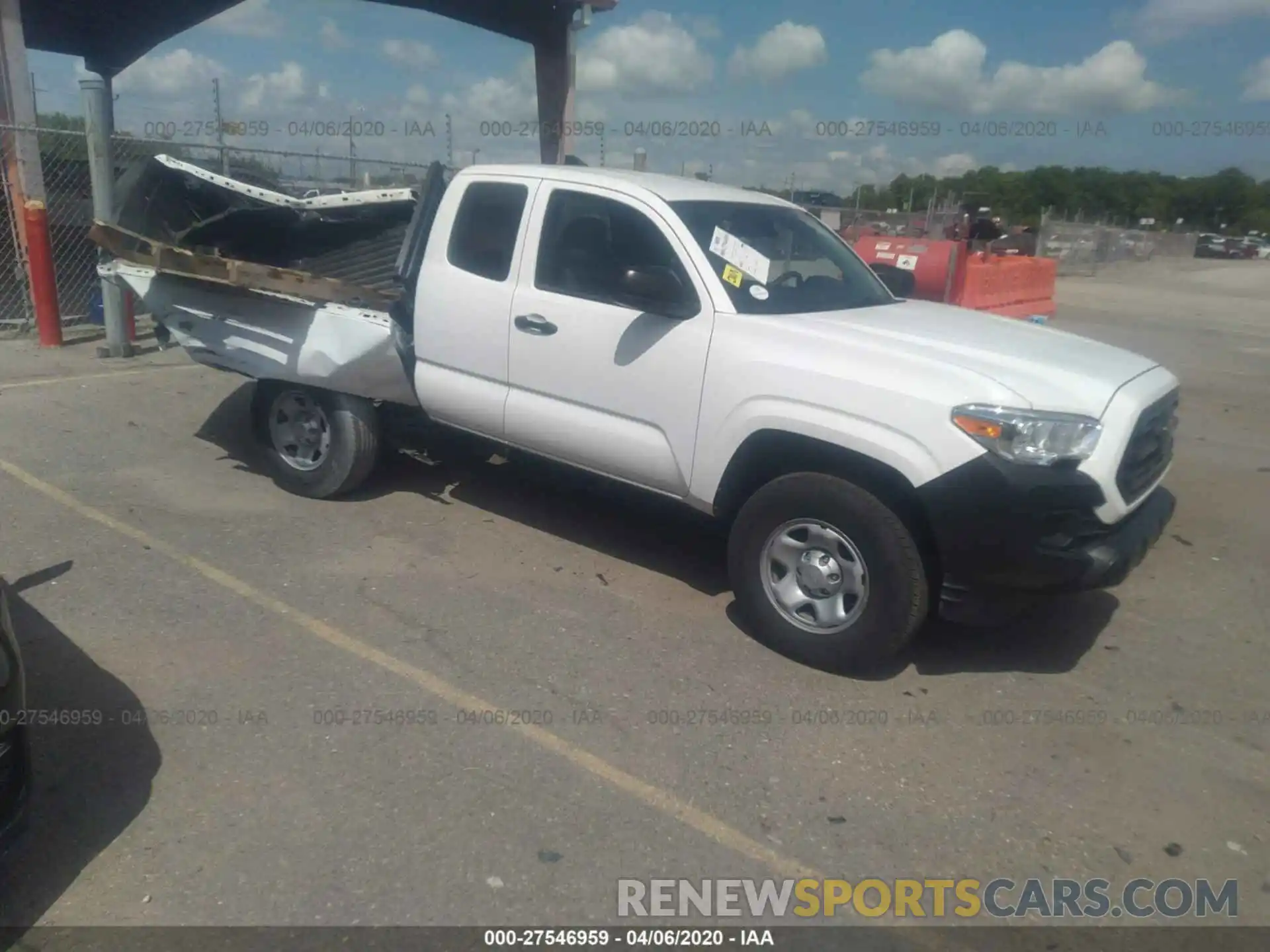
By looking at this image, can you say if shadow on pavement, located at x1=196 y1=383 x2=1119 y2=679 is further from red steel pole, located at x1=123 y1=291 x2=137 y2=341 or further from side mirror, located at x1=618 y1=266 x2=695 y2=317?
red steel pole, located at x1=123 y1=291 x2=137 y2=341

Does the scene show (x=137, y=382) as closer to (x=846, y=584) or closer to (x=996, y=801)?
(x=846, y=584)

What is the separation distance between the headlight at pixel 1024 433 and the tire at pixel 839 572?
0.49m

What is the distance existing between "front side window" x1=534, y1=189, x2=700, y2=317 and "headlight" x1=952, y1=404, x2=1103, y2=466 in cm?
140

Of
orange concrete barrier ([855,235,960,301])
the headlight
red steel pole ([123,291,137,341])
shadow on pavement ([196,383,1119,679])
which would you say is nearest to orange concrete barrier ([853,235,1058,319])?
orange concrete barrier ([855,235,960,301])

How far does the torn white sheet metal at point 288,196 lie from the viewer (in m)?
6.50

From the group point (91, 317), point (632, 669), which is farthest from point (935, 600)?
point (91, 317)

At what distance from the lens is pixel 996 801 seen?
3541 mm

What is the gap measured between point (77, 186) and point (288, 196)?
477 inches

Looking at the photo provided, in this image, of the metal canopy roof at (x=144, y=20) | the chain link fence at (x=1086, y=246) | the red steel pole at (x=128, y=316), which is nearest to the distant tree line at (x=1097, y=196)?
the chain link fence at (x=1086, y=246)

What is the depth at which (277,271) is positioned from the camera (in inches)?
225
